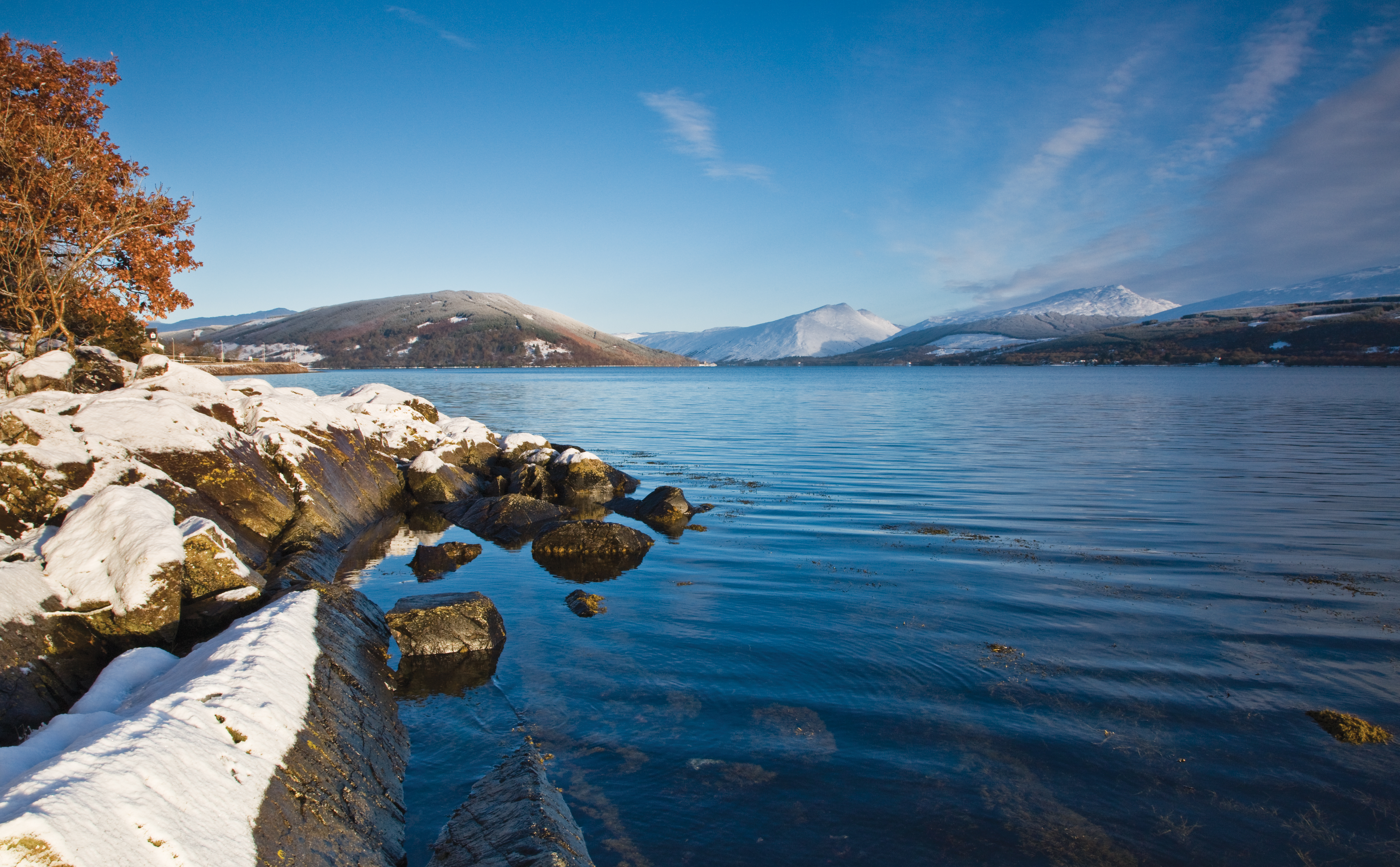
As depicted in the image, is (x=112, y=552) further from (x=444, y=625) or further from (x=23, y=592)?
(x=444, y=625)

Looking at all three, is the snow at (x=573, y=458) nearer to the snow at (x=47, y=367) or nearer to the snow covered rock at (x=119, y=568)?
the snow at (x=47, y=367)

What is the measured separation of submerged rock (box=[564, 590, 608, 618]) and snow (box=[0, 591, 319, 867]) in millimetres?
5786

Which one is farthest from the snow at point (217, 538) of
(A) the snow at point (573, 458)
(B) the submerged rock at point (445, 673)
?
(A) the snow at point (573, 458)

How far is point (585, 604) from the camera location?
463 inches

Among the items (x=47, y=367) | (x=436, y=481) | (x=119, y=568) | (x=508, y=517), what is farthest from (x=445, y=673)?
(x=47, y=367)

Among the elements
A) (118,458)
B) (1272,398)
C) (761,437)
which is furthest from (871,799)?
(1272,398)

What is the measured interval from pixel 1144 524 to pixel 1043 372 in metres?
146

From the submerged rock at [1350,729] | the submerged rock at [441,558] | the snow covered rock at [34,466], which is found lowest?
the submerged rock at [441,558]

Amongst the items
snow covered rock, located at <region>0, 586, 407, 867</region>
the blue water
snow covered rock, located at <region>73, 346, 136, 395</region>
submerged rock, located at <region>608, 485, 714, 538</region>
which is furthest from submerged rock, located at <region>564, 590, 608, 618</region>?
snow covered rock, located at <region>73, 346, 136, 395</region>

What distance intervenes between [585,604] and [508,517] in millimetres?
6782

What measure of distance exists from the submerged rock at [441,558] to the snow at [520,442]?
33.9 feet

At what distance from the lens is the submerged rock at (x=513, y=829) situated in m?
5.06

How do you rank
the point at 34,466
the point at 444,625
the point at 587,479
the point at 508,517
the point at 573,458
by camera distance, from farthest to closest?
1. the point at 573,458
2. the point at 587,479
3. the point at 508,517
4. the point at 444,625
5. the point at 34,466

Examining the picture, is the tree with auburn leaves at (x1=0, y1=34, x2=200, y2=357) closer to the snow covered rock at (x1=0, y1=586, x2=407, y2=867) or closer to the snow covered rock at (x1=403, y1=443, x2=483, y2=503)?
the snow covered rock at (x1=403, y1=443, x2=483, y2=503)
